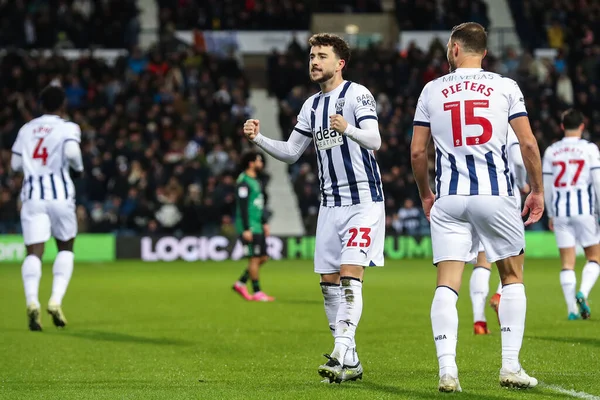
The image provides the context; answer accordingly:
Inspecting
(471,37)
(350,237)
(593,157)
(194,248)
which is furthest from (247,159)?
(194,248)

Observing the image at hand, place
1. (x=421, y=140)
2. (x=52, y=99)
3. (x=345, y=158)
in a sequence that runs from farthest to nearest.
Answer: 1. (x=52, y=99)
2. (x=345, y=158)
3. (x=421, y=140)

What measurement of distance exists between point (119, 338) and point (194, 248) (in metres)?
15.8

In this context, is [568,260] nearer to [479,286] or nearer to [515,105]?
[479,286]

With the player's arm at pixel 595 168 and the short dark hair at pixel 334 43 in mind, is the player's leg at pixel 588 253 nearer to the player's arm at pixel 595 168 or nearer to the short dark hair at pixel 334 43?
the player's arm at pixel 595 168

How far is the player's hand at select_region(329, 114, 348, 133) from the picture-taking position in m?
7.07

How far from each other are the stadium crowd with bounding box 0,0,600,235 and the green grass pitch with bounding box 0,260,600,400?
27.1 feet

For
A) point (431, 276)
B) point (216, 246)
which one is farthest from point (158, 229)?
point (431, 276)

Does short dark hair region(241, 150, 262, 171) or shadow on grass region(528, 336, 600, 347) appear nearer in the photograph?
shadow on grass region(528, 336, 600, 347)

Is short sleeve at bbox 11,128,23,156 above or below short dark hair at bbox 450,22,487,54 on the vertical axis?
below

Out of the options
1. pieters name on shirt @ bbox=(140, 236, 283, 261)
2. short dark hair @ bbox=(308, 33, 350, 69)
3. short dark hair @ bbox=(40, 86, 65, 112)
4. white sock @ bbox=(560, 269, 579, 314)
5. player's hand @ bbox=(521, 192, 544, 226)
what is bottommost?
pieters name on shirt @ bbox=(140, 236, 283, 261)

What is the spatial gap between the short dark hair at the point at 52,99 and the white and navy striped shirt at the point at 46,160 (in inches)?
9.7


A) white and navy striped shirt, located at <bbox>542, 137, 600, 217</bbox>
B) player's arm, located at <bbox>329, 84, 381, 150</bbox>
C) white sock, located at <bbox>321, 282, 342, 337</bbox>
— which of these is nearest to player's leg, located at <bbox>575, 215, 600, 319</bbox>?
white and navy striped shirt, located at <bbox>542, 137, 600, 217</bbox>

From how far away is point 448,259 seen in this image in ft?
22.4

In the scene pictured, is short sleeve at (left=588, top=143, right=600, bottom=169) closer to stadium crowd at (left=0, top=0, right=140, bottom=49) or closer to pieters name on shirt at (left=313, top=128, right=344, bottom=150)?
pieters name on shirt at (left=313, top=128, right=344, bottom=150)
